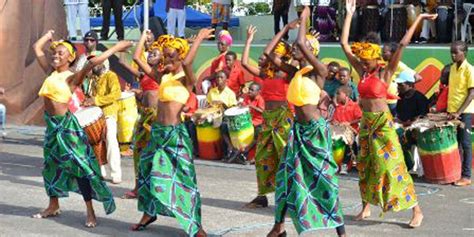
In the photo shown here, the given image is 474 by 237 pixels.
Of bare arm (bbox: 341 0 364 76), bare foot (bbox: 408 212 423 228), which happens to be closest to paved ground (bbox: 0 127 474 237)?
bare foot (bbox: 408 212 423 228)

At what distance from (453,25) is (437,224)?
614 centimetres

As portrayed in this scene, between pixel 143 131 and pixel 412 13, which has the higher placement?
pixel 412 13

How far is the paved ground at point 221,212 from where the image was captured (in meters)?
8.71

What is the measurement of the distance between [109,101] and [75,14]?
680 centimetres

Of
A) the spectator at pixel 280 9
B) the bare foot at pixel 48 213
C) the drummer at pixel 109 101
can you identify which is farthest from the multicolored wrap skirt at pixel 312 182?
the spectator at pixel 280 9

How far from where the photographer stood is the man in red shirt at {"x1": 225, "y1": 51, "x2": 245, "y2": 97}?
13680 mm

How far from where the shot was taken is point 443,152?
37.5 ft

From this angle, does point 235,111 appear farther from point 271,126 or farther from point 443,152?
point 271,126

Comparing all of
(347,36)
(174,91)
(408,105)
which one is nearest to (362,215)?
(347,36)

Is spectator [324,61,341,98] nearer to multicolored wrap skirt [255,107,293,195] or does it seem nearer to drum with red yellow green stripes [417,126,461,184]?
drum with red yellow green stripes [417,126,461,184]

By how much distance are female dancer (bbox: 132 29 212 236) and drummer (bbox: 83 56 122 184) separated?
2.83 meters

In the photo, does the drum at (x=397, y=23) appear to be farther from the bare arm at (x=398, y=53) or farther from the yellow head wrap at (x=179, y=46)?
the yellow head wrap at (x=179, y=46)

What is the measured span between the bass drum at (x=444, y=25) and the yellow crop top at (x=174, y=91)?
713cm

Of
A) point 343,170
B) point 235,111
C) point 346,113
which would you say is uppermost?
point 346,113
